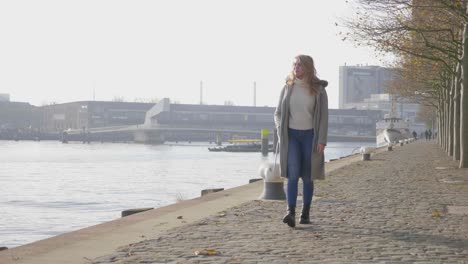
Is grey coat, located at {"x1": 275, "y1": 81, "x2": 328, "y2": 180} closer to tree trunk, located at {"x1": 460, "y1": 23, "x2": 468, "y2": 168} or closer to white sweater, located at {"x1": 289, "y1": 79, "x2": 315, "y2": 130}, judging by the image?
white sweater, located at {"x1": 289, "y1": 79, "x2": 315, "y2": 130}

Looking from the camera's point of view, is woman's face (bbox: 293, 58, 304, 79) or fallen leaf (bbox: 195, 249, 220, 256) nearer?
fallen leaf (bbox: 195, 249, 220, 256)

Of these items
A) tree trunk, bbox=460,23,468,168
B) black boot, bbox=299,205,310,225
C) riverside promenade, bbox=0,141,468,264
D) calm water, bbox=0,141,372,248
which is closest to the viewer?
riverside promenade, bbox=0,141,468,264

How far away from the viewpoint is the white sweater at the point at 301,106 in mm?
10852

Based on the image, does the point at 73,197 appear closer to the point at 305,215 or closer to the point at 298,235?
the point at 305,215

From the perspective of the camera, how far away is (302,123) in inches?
429

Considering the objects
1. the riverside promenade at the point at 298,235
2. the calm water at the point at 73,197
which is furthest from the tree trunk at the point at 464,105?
the riverside promenade at the point at 298,235

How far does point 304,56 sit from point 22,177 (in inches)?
1734

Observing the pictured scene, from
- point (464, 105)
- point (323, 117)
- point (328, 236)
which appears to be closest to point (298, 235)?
point (328, 236)

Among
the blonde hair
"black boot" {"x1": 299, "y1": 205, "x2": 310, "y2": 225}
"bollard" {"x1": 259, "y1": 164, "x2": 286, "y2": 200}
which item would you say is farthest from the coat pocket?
"bollard" {"x1": 259, "y1": 164, "x2": 286, "y2": 200}

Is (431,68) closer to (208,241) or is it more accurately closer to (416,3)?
(416,3)

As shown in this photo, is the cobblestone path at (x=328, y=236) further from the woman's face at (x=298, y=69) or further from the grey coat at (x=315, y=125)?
the woman's face at (x=298, y=69)

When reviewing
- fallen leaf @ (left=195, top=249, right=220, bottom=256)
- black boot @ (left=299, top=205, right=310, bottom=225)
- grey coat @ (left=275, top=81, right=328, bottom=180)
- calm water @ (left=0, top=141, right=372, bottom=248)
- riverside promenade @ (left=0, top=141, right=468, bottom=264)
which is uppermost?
grey coat @ (left=275, top=81, right=328, bottom=180)

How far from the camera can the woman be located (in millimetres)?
10797

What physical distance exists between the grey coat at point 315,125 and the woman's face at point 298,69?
0.19 m
